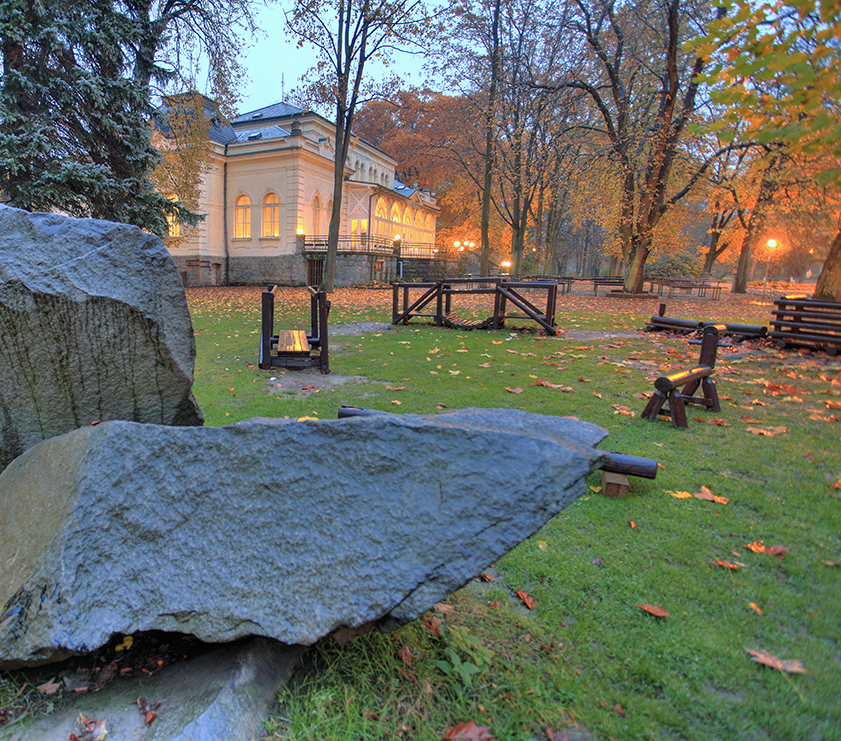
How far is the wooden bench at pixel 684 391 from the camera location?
5090 mm

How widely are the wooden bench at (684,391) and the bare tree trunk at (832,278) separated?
29.4ft

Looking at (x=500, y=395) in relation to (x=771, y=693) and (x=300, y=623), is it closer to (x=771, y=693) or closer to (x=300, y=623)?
(x=771, y=693)

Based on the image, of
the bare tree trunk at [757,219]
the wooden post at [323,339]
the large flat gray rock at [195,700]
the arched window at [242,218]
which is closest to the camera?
the large flat gray rock at [195,700]

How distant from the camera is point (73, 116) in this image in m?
14.1

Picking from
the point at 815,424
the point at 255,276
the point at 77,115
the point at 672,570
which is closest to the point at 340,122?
the point at 77,115

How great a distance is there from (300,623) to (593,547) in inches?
78.6

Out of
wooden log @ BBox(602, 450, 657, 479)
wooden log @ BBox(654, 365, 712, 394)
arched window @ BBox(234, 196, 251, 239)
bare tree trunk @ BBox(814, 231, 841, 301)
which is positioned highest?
arched window @ BBox(234, 196, 251, 239)


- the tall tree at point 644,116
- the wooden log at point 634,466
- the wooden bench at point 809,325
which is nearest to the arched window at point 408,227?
the tall tree at point 644,116

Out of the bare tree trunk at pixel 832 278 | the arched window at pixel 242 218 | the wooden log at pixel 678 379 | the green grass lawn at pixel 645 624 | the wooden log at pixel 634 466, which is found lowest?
the green grass lawn at pixel 645 624

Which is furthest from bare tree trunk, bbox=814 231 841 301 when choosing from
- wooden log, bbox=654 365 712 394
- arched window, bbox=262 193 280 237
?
arched window, bbox=262 193 280 237

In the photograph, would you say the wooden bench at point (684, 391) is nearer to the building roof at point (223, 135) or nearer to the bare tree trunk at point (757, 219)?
the bare tree trunk at point (757, 219)

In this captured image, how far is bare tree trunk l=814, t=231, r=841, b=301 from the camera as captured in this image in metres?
12.3

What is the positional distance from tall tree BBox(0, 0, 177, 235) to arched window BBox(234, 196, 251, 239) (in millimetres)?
14409

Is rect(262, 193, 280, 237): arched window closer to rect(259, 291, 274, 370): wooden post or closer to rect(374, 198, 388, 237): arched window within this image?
rect(374, 198, 388, 237): arched window
